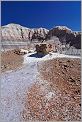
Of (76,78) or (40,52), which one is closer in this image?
(76,78)

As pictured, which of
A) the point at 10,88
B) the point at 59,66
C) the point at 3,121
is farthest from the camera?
the point at 59,66

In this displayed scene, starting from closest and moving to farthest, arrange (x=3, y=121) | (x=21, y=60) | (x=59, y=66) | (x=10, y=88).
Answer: (x=3, y=121) < (x=10, y=88) < (x=59, y=66) < (x=21, y=60)

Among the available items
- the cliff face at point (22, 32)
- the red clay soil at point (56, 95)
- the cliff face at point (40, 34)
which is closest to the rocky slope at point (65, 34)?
the cliff face at point (40, 34)

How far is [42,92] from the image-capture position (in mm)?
15633

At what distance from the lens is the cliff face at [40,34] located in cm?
7680

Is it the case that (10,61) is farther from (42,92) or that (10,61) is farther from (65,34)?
(65,34)

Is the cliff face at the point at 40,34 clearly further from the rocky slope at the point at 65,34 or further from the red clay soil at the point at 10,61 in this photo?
the red clay soil at the point at 10,61

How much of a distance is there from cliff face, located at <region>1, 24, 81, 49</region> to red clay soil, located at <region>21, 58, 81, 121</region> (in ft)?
181

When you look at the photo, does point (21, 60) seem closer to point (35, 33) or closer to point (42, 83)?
point (42, 83)

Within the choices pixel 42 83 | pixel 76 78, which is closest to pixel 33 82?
pixel 42 83

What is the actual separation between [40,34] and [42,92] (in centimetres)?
7071

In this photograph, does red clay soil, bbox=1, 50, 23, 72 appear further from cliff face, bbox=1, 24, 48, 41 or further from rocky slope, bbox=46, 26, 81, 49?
rocky slope, bbox=46, 26, 81, 49

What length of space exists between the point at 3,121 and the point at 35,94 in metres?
3.00

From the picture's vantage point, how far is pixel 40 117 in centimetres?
1316
